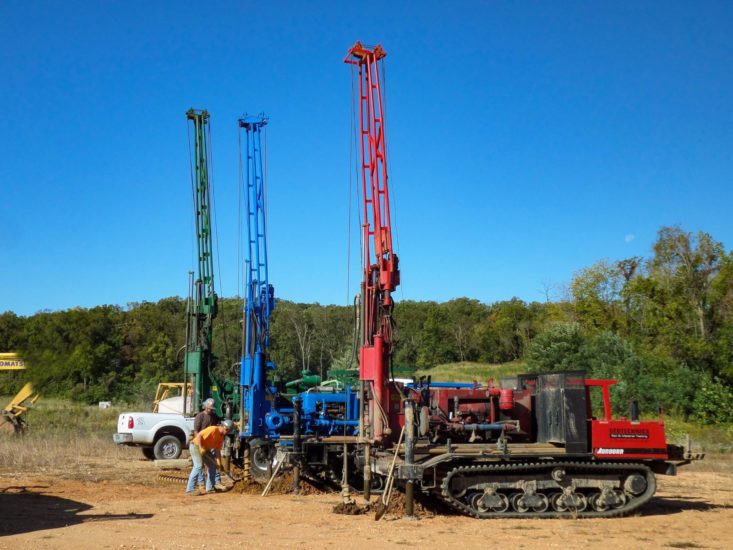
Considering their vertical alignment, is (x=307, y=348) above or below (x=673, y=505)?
above

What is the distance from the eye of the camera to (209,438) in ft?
50.8

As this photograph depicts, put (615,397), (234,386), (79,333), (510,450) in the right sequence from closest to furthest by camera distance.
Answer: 1. (79,333)
2. (510,450)
3. (234,386)
4. (615,397)

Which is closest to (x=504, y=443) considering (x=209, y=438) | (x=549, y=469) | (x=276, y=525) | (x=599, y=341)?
(x=549, y=469)

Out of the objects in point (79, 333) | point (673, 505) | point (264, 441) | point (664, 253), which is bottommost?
point (673, 505)

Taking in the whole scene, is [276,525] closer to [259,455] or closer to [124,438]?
[259,455]

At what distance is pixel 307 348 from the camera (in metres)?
75.6

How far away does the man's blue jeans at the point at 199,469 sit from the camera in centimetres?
1548

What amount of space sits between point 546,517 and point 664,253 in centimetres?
3392

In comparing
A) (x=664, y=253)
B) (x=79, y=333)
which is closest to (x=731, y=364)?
(x=664, y=253)

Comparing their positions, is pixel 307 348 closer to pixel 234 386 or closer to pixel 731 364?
pixel 731 364

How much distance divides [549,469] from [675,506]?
3404 mm

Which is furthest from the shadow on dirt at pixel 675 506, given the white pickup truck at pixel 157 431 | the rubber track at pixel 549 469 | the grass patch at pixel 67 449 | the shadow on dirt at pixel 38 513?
the white pickup truck at pixel 157 431

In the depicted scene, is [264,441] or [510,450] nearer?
[510,450]

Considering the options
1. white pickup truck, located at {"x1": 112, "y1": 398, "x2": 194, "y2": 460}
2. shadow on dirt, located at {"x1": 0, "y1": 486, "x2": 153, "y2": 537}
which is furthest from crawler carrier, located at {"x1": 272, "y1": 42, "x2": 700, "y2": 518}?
white pickup truck, located at {"x1": 112, "y1": 398, "x2": 194, "y2": 460}
